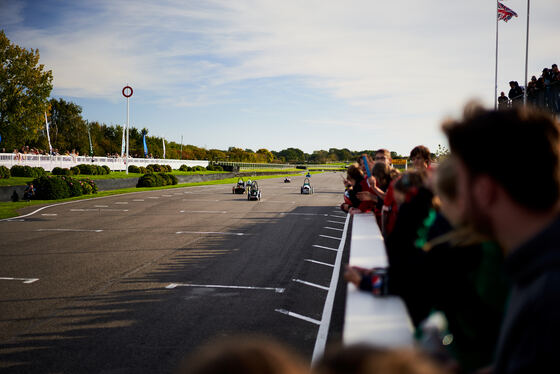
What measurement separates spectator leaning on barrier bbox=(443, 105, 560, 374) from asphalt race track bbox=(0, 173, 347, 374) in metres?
5.03

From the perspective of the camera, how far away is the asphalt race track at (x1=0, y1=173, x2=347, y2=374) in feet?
20.2

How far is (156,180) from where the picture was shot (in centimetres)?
4394

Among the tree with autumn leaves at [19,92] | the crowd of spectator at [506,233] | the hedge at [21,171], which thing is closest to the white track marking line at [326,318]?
the crowd of spectator at [506,233]

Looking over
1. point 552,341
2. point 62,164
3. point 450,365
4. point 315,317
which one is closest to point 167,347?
point 315,317

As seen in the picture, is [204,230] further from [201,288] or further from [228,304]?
[228,304]

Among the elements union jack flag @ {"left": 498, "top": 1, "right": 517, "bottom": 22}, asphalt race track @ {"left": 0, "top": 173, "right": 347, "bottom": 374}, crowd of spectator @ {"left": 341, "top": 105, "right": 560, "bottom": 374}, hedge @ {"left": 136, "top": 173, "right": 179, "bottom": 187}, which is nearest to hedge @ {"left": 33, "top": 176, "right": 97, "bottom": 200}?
asphalt race track @ {"left": 0, "top": 173, "right": 347, "bottom": 374}

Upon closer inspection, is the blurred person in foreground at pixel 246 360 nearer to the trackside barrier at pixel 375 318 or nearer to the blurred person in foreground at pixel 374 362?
the blurred person in foreground at pixel 374 362

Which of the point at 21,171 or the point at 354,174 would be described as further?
the point at 21,171

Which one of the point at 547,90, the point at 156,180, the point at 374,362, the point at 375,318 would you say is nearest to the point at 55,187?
the point at 156,180

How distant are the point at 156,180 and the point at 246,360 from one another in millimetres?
44856

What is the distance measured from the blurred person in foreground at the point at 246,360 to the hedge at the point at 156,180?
4340 cm

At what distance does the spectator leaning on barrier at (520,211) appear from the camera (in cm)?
116

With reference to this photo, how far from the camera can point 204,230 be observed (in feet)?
57.5

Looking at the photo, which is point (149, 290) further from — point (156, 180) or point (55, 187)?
point (156, 180)
